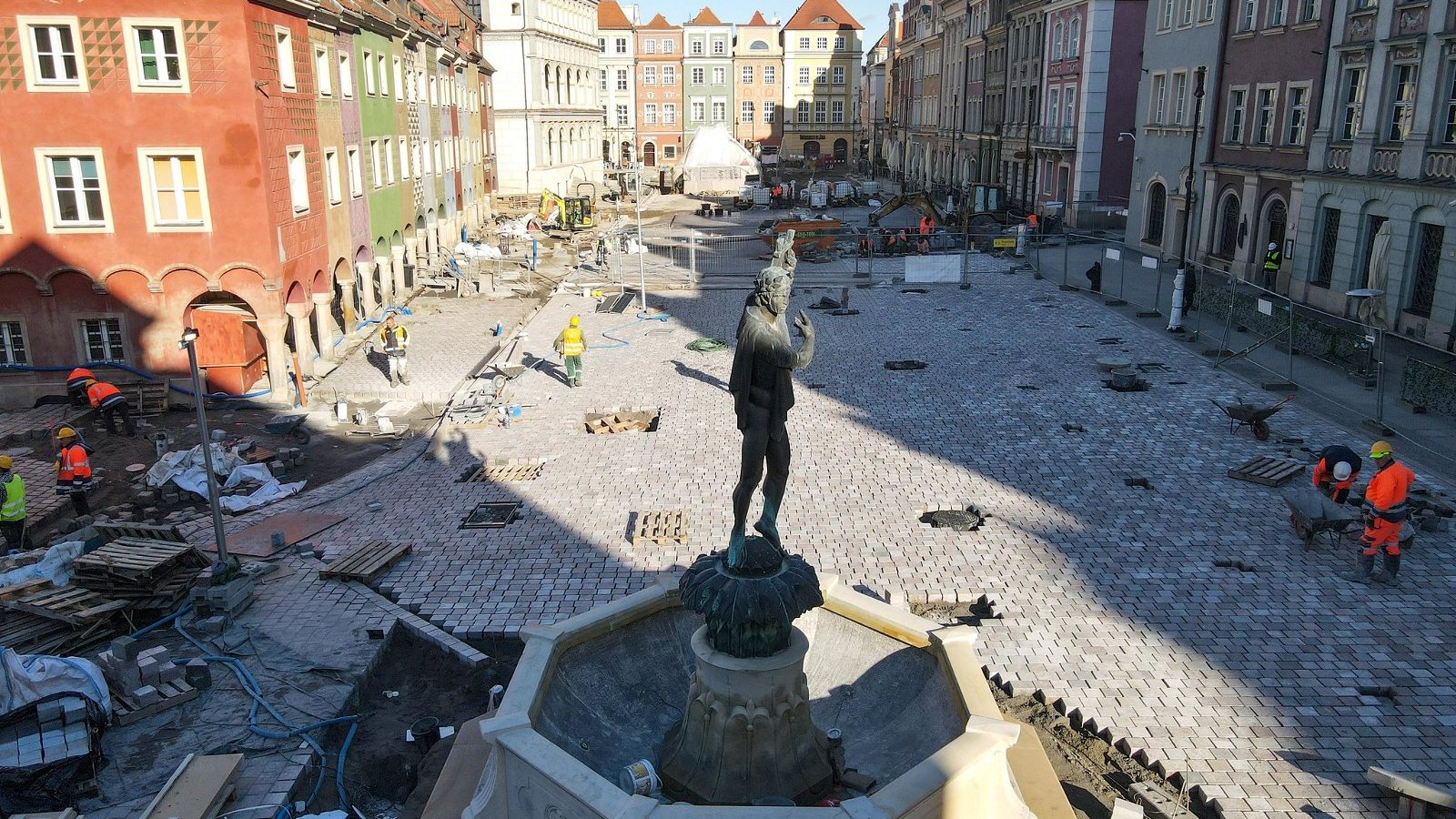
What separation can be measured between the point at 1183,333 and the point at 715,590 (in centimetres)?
2161

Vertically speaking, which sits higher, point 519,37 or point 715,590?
point 519,37

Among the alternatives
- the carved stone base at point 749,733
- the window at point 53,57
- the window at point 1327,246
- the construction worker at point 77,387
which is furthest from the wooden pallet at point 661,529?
the window at point 1327,246

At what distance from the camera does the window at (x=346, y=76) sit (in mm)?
28234

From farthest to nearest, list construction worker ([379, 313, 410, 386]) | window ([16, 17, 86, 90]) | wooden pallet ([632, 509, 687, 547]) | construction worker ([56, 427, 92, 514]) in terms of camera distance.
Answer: construction worker ([379, 313, 410, 386]) < window ([16, 17, 86, 90]) < construction worker ([56, 427, 92, 514]) < wooden pallet ([632, 509, 687, 547])

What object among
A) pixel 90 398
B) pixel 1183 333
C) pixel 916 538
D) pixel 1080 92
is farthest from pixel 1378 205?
pixel 90 398

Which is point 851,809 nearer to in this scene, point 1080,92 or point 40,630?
point 40,630

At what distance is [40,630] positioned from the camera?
35.2ft

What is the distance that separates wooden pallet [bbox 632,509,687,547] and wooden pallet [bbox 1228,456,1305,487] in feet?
27.9

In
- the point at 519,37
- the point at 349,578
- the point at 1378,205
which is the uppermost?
the point at 519,37

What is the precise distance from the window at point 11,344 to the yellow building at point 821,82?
76405mm

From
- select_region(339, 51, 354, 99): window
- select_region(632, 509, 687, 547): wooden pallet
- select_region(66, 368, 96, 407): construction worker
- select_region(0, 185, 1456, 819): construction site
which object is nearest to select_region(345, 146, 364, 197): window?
select_region(339, 51, 354, 99): window

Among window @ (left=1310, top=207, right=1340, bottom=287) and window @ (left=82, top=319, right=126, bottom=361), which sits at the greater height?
window @ (left=1310, top=207, right=1340, bottom=287)

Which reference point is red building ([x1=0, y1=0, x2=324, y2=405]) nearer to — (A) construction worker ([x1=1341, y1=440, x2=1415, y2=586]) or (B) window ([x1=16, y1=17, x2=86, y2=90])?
(B) window ([x1=16, y1=17, x2=86, y2=90])

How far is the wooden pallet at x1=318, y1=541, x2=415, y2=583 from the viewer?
12383mm
